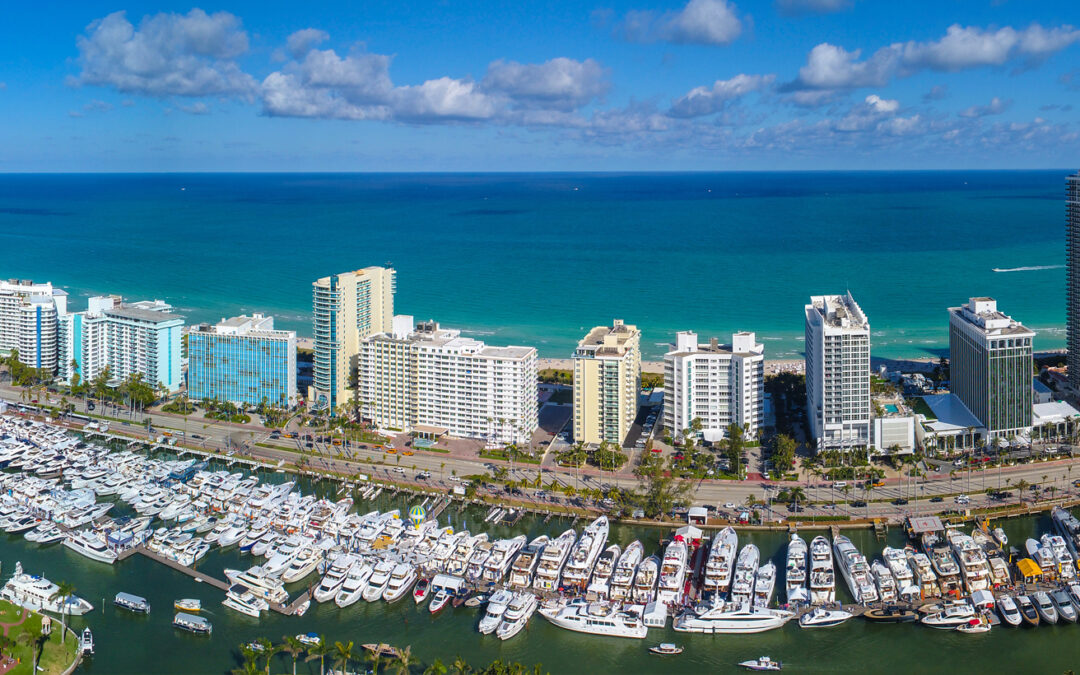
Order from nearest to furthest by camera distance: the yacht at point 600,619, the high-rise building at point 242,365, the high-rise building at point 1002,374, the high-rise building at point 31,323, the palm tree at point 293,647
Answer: the palm tree at point 293,647
the yacht at point 600,619
the high-rise building at point 1002,374
the high-rise building at point 242,365
the high-rise building at point 31,323

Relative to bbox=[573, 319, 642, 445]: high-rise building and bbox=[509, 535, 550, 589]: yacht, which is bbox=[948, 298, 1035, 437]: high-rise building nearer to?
bbox=[573, 319, 642, 445]: high-rise building

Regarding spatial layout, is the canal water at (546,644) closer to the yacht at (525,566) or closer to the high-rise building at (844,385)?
the yacht at (525,566)

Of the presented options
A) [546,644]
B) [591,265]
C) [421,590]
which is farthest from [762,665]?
[591,265]

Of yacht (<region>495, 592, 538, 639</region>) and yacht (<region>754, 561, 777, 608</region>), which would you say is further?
yacht (<region>754, 561, 777, 608</region>)

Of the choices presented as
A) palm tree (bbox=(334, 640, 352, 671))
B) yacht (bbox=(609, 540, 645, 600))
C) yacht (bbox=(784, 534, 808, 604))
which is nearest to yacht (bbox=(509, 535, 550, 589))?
yacht (bbox=(609, 540, 645, 600))

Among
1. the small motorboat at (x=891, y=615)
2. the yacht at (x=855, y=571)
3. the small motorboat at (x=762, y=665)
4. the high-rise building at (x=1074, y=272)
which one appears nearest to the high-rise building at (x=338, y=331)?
the yacht at (x=855, y=571)

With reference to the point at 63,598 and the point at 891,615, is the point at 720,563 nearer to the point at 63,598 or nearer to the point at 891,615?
the point at 891,615
